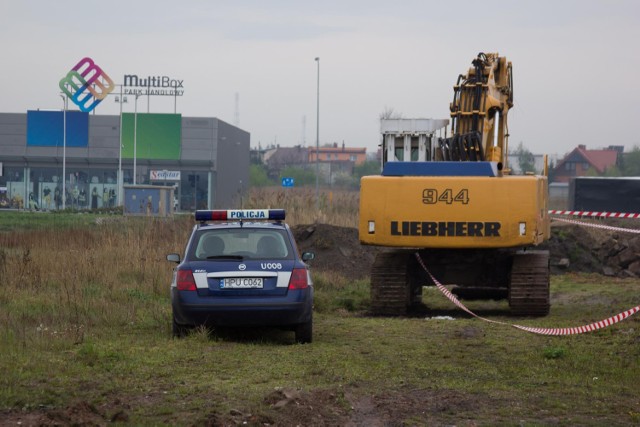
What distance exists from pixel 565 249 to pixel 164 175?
5041 cm

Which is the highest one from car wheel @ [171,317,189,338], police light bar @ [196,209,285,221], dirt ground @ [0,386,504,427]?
police light bar @ [196,209,285,221]

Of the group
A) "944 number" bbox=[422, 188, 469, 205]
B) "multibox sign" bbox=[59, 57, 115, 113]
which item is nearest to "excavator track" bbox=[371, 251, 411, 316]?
"944 number" bbox=[422, 188, 469, 205]

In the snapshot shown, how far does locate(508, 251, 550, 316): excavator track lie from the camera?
17.6m

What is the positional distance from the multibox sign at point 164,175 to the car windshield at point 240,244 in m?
63.6

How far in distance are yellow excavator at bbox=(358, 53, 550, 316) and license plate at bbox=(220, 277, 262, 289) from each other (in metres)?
4.62

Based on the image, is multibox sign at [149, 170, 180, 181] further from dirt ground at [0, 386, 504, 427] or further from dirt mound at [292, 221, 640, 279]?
dirt ground at [0, 386, 504, 427]

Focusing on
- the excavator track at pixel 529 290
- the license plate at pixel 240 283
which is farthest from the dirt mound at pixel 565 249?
the license plate at pixel 240 283

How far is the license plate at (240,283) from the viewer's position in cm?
1307

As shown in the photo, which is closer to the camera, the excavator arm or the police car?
the police car

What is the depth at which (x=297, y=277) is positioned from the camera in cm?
1323

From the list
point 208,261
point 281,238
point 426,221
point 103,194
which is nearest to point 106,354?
point 208,261

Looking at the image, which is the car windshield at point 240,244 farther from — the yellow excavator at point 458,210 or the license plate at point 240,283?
the yellow excavator at point 458,210

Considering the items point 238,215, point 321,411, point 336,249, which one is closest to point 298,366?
point 321,411

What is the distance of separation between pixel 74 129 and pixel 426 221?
63043mm
